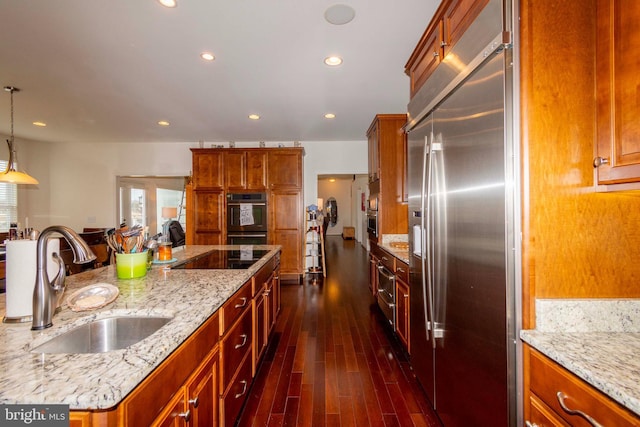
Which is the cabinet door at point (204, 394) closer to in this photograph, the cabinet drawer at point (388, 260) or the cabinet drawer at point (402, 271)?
the cabinet drawer at point (402, 271)

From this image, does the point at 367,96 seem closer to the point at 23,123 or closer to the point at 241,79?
Result: the point at 241,79

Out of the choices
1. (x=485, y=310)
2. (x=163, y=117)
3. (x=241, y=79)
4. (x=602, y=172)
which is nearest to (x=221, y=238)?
(x=163, y=117)

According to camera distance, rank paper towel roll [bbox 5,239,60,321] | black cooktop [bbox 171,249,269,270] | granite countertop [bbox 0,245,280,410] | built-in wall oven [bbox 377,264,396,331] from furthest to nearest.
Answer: built-in wall oven [bbox 377,264,396,331], black cooktop [bbox 171,249,269,270], paper towel roll [bbox 5,239,60,321], granite countertop [bbox 0,245,280,410]

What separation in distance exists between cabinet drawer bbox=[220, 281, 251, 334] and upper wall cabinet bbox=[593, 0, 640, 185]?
5.32ft

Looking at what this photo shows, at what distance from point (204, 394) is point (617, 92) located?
1.85m

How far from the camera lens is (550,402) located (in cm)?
88

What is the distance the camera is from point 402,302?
2.40m

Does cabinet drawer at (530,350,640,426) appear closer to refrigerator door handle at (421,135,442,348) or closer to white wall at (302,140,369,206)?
refrigerator door handle at (421,135,442,348)

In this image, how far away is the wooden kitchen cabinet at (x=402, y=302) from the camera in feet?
7.47

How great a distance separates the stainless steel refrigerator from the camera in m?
1.04

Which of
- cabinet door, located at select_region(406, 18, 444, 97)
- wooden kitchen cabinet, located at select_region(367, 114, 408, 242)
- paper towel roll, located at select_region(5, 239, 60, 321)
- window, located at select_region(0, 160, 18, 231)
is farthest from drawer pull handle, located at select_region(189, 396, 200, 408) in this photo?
window, located at select_region(0, 160, 18, 231)

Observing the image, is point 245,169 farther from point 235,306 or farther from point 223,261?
point 235,306

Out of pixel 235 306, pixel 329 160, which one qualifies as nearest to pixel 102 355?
pixel 235 306

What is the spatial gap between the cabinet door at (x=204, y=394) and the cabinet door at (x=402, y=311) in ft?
5.03
